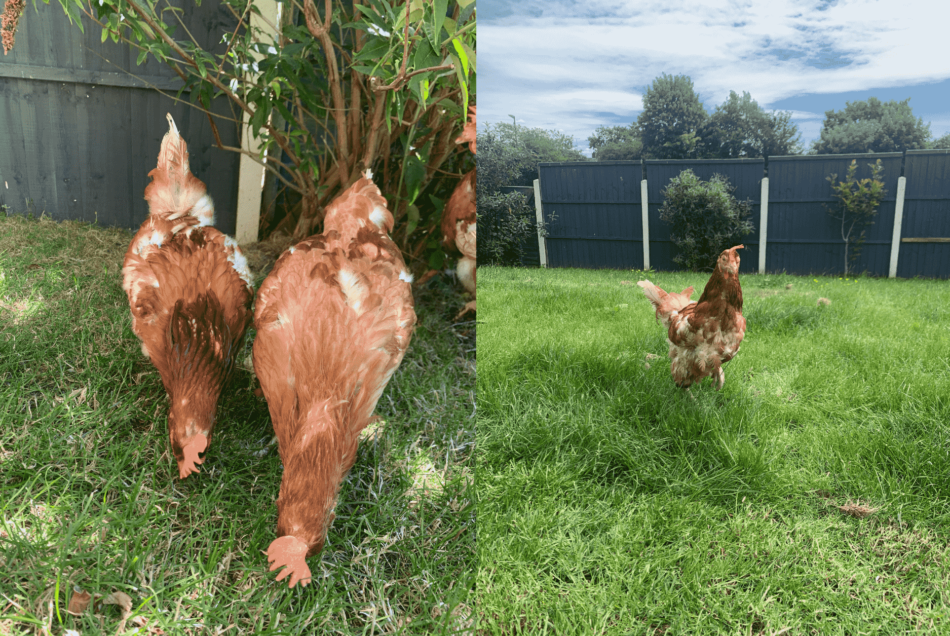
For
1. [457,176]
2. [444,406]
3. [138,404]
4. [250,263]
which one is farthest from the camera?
[250,263]

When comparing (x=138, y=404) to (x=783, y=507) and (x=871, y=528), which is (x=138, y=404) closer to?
(x=783, y=507)

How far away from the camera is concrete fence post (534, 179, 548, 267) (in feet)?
3.67

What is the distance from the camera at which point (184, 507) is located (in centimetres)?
76

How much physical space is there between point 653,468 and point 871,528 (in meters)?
0.33

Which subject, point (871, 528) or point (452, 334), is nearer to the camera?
point (871, 528)

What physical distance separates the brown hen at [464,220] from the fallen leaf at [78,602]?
0.94 m

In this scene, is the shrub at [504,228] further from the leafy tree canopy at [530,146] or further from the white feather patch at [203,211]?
the white feather patch at [203,211]

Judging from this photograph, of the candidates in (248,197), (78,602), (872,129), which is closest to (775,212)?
(872,129)

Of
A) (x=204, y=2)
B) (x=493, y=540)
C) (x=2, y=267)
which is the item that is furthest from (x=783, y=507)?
(x=204, y=2)

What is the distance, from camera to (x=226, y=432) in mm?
900

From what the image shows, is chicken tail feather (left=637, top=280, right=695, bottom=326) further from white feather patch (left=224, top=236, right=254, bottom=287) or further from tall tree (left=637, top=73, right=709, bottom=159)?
white feather patch (left=224, top=236, right=254, bottom=287)

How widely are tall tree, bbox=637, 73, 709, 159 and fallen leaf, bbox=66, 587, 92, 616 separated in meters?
1.25

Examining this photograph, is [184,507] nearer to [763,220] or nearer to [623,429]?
[623,429]

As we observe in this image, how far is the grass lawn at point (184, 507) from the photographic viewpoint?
2.08 ft
